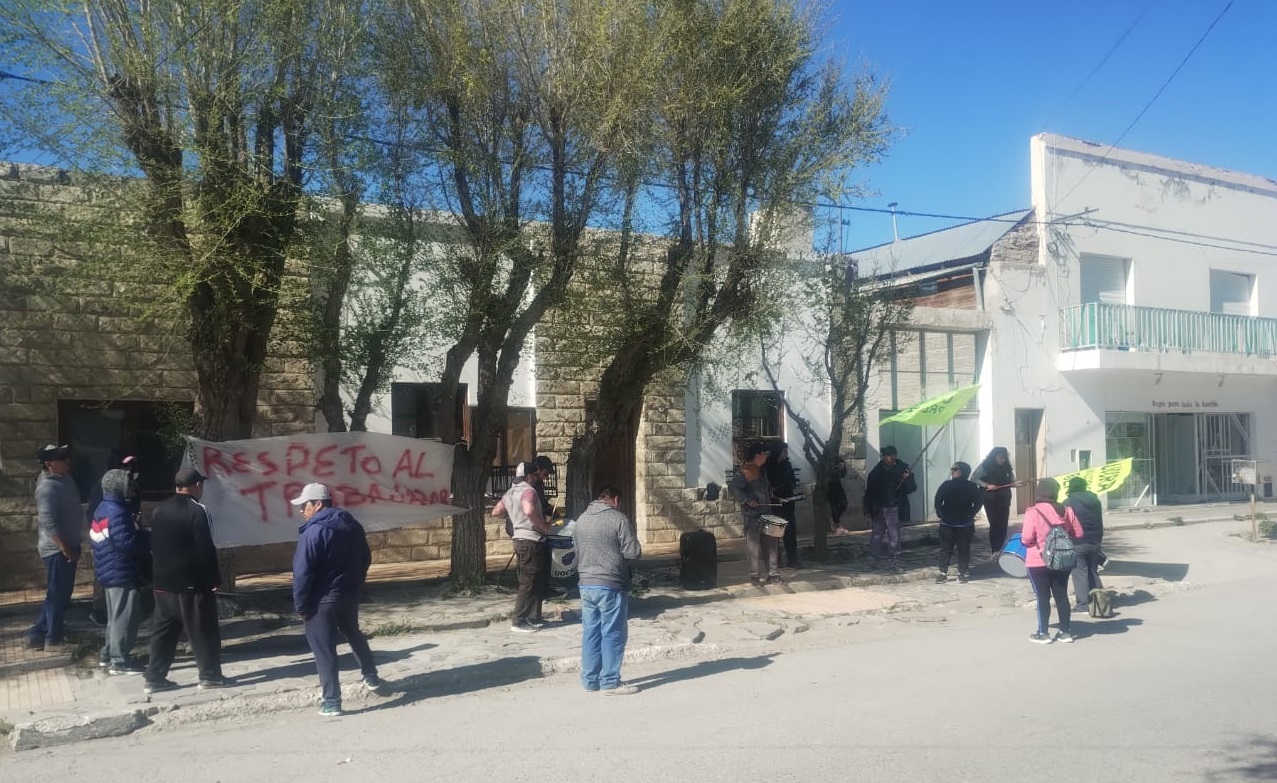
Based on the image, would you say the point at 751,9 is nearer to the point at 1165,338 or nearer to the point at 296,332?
the point at 296,332

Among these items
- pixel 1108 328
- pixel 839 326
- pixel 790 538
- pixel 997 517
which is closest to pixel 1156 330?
pixel 1108 328

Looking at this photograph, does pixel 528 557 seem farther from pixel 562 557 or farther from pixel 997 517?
pixel 997 517

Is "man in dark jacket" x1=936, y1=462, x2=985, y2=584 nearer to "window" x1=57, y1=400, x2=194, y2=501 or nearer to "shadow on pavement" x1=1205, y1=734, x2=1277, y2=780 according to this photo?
"shadow on pavement" x1=1205, y1=734, x2=1277, y2=780

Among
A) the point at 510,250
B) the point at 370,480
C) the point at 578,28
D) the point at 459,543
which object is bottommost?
the point at 459,543

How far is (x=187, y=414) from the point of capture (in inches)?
468

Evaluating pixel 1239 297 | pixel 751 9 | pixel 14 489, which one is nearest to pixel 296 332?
pixel 14 489

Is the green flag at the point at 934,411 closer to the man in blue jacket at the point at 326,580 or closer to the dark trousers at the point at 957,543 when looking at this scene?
the dark trousers at the point at 957,543

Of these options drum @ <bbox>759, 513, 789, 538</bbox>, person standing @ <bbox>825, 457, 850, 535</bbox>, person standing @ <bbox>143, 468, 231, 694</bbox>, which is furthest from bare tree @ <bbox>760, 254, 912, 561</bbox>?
person standing @ <bbox>143, 468, 231, 694</bbox>

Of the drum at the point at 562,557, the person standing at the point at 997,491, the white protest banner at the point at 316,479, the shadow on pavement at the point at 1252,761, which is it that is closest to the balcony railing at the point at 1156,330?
the person standing at the point at 997,491

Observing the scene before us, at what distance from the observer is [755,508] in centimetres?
1202

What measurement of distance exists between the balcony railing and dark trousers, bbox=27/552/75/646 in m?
18.2

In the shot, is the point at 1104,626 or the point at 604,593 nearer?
the point at 604,593

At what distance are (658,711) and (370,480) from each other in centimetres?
501

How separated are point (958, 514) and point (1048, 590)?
3411 mm
